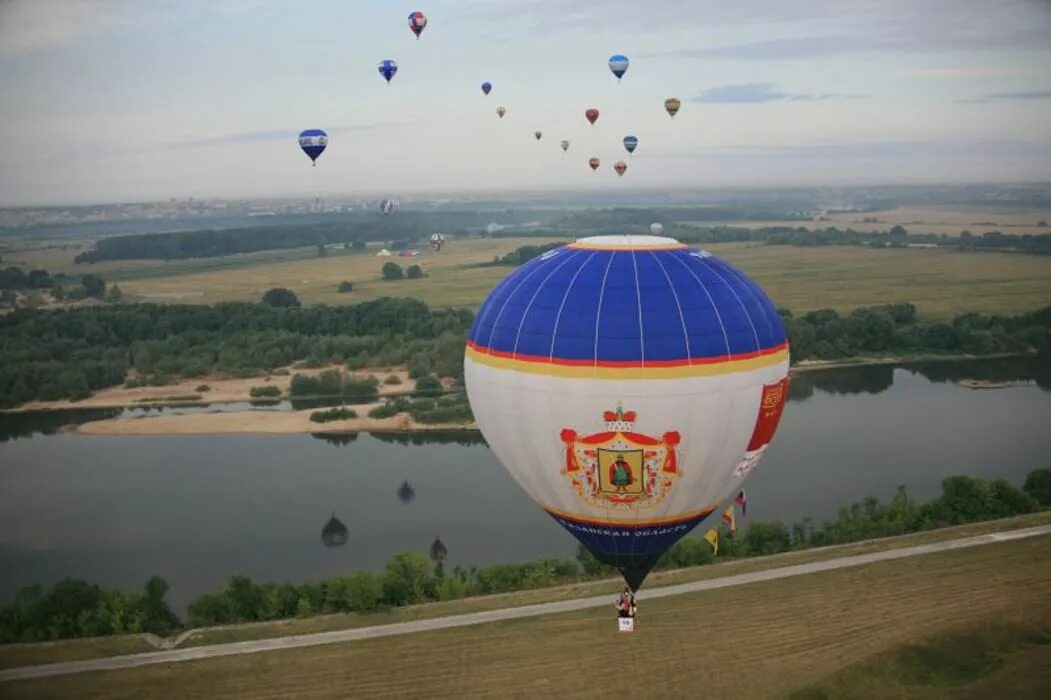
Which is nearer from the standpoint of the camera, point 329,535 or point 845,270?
point 329,535

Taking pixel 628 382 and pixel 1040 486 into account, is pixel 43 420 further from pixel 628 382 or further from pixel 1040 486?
pixel 628 382

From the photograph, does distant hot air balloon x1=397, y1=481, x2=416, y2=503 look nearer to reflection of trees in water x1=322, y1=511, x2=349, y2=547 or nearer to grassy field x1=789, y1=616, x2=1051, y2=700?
reflection of trees in water x1=322, y1=511, x2=349, y2=547

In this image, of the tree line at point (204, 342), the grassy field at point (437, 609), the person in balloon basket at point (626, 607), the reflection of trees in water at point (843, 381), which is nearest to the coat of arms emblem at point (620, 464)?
the person in balloon basket at point (626, 607)

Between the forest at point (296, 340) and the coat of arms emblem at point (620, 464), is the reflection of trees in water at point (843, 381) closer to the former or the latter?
the forest at point (296, 340)

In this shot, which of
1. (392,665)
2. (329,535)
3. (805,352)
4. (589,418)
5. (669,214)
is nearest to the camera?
(589,418)

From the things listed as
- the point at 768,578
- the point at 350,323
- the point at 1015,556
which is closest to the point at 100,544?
the point at 768,578

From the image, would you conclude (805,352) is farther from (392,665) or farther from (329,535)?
(392,665)
